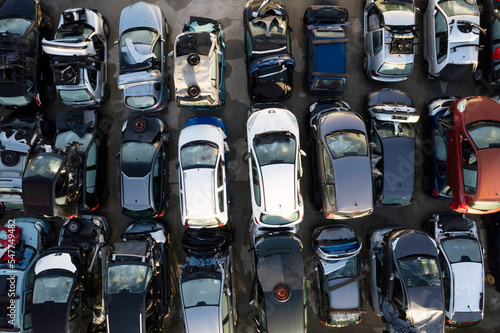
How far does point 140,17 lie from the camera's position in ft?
22.8

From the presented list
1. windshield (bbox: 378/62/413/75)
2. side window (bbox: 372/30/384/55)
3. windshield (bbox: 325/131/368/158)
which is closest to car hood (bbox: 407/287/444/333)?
windshield (bbox: 325/131/368/158)

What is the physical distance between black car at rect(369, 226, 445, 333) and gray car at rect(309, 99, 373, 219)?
981 millimetres

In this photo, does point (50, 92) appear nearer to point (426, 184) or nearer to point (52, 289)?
point (52, 289)

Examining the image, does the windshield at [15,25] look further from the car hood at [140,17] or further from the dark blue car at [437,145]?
the dark blue car at [437,145]

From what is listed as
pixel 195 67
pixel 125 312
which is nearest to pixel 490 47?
pixel 195 67

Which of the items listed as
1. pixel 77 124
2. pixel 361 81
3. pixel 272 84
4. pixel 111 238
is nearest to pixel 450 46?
pixel 361 81

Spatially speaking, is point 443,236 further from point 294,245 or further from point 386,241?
point 294,245

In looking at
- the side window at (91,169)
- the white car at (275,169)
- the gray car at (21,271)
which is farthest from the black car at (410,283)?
the gray car at (21,271)

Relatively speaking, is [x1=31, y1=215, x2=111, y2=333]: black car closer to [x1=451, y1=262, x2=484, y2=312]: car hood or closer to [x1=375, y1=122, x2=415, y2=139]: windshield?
[x1=375, y1=122, x2=415, y2=139]: windshield

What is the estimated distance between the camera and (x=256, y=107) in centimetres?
698

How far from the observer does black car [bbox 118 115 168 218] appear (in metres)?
6.74

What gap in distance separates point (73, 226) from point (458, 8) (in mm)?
9723

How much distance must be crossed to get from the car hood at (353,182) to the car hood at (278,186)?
3.06 ft

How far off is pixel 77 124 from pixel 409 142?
7315 mm
